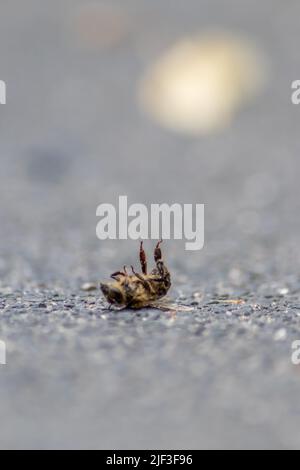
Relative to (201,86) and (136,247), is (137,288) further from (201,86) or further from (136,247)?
(201,86)

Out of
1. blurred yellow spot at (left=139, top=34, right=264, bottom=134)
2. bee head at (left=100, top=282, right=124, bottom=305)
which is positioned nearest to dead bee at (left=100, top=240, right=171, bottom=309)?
bee head at (left=100, top=282, right=124, bottom=305)

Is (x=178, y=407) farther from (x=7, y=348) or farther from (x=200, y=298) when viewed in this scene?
(x=200, y=298)

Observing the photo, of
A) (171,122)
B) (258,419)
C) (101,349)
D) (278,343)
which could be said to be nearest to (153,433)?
(258,419)

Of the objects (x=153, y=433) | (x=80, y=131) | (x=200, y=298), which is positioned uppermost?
(x=80, y=131)

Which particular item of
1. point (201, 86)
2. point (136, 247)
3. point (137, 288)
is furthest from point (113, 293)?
point (201, 86)

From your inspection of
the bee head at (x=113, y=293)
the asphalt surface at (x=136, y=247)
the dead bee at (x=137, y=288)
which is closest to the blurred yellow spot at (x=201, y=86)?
the asphalt surface at (x=136, y=247)

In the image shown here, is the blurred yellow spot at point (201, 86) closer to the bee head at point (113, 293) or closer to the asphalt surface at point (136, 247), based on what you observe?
the asphalt surface at point (136, 247)

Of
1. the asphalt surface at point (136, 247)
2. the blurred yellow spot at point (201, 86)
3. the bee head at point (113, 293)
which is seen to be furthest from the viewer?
the blurred yellow spot at point (201, 86)
